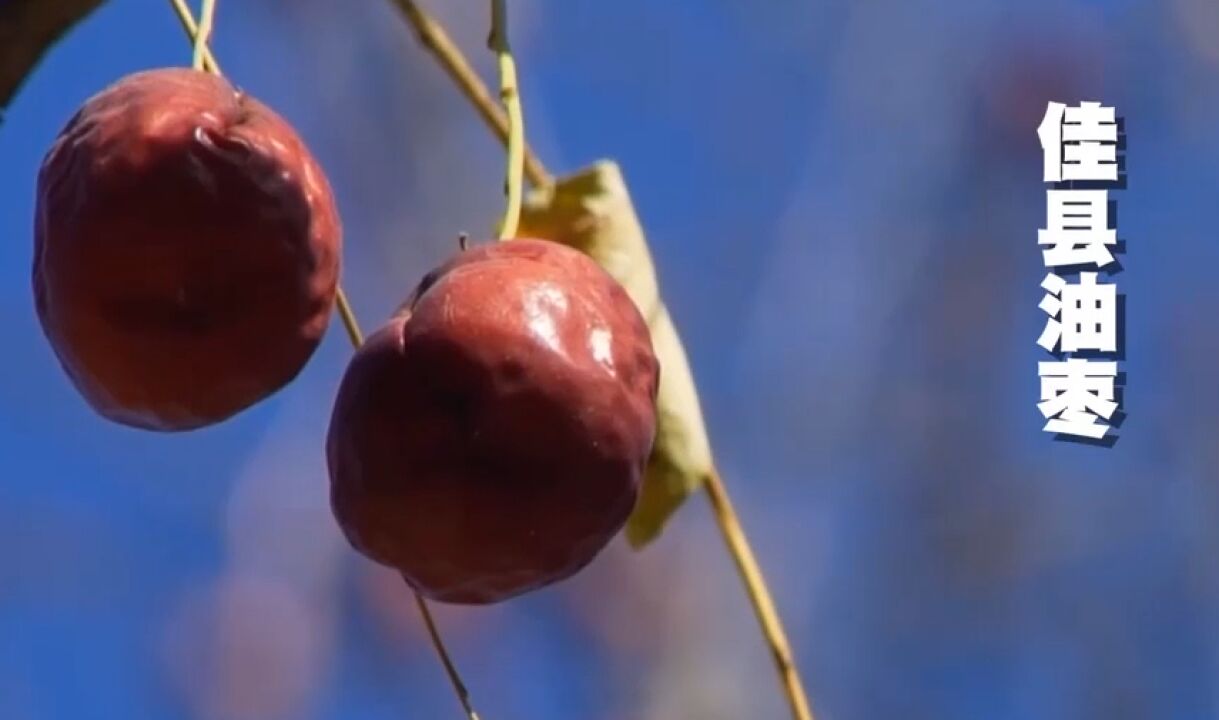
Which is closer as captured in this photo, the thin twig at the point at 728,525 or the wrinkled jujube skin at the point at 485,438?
the wrinkled jujube skin at the point at 485,438

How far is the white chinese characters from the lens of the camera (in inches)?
110

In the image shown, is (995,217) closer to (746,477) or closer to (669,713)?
(746,477)

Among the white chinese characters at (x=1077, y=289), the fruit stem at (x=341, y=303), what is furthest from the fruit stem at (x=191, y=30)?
the white chinese characters at (x=1077, y=289)

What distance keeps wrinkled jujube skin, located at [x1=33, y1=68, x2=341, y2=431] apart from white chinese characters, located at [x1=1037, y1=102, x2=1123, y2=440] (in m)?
2.17

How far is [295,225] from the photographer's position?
2.34 ft

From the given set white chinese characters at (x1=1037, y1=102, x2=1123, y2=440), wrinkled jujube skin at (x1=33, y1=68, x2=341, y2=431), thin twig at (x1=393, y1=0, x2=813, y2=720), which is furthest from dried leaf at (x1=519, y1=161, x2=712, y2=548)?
white chinese characters at (x1=1037, y1=102, x2=1123, y2=440)

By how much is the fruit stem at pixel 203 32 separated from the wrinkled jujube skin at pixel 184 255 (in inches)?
0.8

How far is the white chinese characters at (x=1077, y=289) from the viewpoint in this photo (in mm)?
2799

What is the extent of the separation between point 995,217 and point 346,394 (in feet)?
8.31

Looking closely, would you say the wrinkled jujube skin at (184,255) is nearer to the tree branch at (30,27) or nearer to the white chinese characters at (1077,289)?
the tree branch at (30,27)

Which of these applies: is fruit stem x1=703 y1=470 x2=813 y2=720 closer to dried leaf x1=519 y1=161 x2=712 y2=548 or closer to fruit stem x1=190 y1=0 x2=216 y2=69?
dried leaf x1=519 y1=161 x2=712 y2=548

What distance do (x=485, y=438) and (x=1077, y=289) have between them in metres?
2.32

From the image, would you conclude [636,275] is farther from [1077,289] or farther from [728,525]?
[1077,289]

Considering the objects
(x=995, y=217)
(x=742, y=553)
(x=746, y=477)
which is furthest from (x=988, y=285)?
(x=742, y=553)
